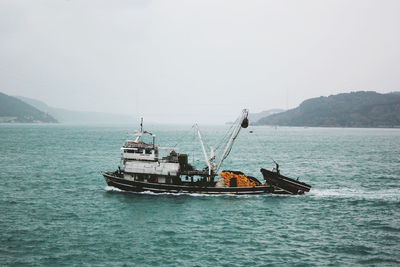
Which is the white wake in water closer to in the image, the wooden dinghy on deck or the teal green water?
the teal green water

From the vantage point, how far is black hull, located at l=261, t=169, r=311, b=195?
52.8 m

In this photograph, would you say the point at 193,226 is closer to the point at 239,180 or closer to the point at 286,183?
the point at 239,180

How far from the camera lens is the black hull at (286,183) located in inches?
2077

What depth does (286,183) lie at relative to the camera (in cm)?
5309

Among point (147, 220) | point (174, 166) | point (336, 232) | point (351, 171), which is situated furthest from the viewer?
point (351, 171)

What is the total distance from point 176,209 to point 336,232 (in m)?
20.0

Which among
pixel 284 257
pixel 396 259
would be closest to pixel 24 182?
pixel 284 257

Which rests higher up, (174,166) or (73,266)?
(174,166)

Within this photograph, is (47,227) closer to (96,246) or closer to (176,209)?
(96,246)

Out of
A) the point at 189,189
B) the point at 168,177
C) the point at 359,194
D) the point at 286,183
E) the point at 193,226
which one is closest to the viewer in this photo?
the point at 193,226

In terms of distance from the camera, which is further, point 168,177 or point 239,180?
point 168,177

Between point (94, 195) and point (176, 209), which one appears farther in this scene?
point (94, 195)

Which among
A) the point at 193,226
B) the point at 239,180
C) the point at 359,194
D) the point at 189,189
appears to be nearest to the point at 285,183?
the point at 239,180

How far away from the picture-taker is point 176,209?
45.0 m
